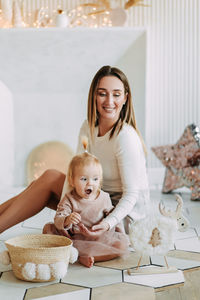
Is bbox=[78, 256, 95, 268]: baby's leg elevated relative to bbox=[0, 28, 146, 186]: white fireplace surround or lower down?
lower down

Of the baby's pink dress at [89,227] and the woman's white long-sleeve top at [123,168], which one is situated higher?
A: the woman's white long-sleeve top at [123,168]

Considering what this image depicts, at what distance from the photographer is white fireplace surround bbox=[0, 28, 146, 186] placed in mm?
3031

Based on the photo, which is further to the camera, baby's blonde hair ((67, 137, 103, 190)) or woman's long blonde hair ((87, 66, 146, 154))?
woman's long blonde hair ((87, 66, 146, 154))

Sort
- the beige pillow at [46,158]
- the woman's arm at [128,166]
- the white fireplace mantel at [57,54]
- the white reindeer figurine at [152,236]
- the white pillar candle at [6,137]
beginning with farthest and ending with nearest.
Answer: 1. the beige pillow at [46,158]
2. the white pillar candle at [6,137]
3. the white fireplace mantel at [57,54]
4. the woman's arm at [128,166]
5. the white reindeer figurine at [152,236]

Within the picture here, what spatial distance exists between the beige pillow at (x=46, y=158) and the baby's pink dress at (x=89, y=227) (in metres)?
1.66

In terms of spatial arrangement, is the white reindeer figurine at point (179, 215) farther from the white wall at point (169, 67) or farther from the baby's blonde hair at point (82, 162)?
the white wall at point (169, 67)

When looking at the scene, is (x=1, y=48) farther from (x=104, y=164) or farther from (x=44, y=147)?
(x=104, y=164)

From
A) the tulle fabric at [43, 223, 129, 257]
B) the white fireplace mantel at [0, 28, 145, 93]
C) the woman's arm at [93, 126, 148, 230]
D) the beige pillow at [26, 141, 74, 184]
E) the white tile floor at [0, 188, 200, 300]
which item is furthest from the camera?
the beige pillow at [26, 141, 74, 184]

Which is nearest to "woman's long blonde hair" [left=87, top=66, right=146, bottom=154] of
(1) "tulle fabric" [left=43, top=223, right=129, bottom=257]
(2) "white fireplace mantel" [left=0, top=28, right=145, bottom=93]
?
(1) "tulle fabric" [left=43, top=223, right=129, bottom=257]

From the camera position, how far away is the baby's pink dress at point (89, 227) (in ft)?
5.41

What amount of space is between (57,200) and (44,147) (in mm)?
1441

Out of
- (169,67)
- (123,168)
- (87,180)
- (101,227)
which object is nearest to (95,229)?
(101,227)

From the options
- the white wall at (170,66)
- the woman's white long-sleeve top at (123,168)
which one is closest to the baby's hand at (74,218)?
the woman's white long-sleeve top at (123,168)

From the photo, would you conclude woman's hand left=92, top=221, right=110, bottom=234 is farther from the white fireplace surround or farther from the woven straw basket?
the white fireplace surround
